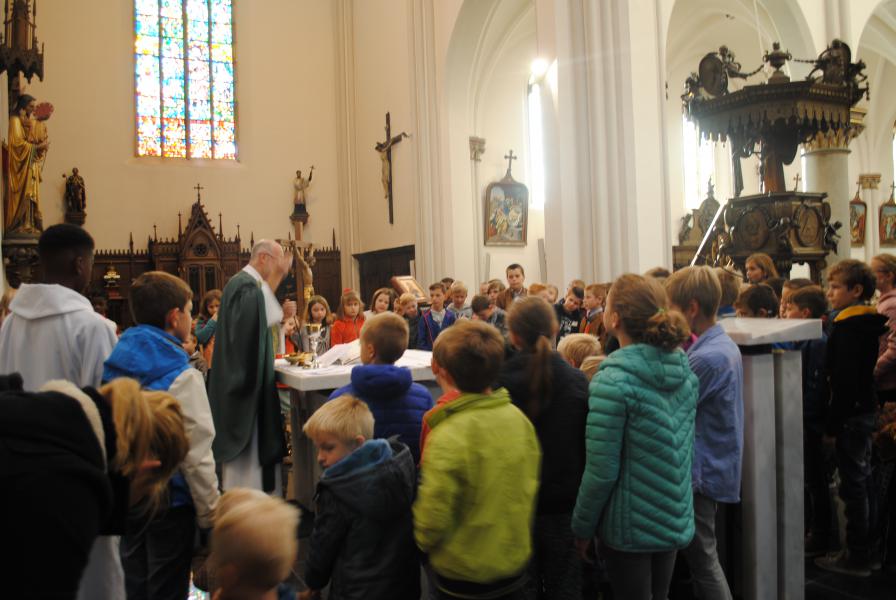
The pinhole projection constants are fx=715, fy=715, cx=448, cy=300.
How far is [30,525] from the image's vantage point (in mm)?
1194

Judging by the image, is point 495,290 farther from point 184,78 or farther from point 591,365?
point 184,78

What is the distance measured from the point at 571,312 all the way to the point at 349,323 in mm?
2350

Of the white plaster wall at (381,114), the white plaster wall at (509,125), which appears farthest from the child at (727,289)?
the white plaster wall at (381,114)

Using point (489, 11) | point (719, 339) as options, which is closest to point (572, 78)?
point (489, 11)

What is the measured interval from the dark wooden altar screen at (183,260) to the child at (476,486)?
13105mm

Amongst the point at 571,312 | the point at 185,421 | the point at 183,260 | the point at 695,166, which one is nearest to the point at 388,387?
the point at 185,421

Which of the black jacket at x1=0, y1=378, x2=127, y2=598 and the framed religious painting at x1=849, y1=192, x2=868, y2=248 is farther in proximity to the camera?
the framed religious painting at x1=849, y1=192, x2=868, y2=248

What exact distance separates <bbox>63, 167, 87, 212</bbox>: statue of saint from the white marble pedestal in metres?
13.5

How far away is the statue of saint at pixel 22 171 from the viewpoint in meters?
8.80

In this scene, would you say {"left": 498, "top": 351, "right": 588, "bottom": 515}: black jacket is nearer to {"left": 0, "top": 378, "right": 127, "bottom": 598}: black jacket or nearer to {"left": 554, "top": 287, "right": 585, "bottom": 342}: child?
{"left": 0, "top": 378, "right": 127, "bottom": 598}: black jacket

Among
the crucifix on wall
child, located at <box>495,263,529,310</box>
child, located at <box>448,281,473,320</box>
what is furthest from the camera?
the crucifix on wall

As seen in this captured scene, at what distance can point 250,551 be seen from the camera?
1.60 meters

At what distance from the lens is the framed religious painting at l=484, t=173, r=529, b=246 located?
13.6m

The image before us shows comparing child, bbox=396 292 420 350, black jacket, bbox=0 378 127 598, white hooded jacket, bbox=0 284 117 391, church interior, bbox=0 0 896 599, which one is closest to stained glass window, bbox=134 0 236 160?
church interior, bbox=0 0 896 599
